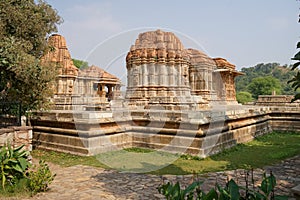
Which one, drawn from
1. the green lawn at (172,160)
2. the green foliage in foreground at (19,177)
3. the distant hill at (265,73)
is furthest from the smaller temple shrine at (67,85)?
the distant hill at (265,73)

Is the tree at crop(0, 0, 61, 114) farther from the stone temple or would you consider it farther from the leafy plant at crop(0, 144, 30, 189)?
the leafy plant at crop(0, 144, 30, 189)

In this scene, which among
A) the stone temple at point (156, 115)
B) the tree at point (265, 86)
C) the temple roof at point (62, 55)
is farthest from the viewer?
the tree at point (265, 86)

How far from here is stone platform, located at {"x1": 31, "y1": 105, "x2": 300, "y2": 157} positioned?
703 cm

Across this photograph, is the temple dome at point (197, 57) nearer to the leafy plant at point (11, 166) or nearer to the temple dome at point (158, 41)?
the temple dome at point (158, 41)

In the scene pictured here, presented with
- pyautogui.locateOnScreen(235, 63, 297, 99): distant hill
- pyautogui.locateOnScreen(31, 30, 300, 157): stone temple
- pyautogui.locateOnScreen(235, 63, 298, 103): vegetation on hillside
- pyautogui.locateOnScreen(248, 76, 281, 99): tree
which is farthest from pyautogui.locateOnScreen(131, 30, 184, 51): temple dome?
pyautogui.locateOnScreen(235, 63, 297, 99): distant hill

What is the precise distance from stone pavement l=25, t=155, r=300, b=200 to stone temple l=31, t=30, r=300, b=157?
169cm

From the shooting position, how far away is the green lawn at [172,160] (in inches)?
230

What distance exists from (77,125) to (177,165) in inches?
120

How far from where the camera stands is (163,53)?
1253 centimetres

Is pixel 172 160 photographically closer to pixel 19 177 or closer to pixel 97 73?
pixel 19 177

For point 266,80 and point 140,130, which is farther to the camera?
point 266,80

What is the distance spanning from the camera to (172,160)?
6605 mm

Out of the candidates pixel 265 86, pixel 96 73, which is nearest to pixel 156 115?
pixel 96 73

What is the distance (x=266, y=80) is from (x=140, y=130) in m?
55.8
